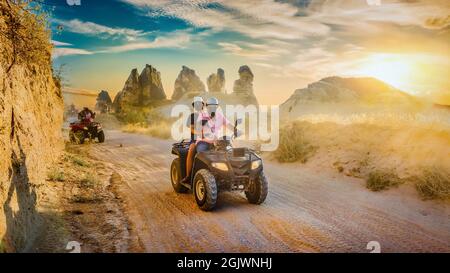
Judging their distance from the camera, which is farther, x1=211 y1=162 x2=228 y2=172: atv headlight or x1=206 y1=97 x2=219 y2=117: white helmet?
x1=206 y1=97 x2=219 y2=117: white helmet

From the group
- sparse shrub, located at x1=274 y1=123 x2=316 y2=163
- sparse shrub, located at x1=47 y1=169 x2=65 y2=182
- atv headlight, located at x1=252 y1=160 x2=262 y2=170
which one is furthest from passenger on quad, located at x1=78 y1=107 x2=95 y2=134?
atv headlight, located at x1=252 y1=160 x2=262 y2=170

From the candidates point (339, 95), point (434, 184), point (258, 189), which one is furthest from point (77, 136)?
point (339, 95)

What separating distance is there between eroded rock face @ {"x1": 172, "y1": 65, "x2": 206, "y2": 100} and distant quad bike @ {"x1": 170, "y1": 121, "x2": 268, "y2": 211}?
77.3 meters

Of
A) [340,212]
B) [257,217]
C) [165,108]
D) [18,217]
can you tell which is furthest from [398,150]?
[165,108]

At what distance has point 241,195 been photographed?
24.8 ft

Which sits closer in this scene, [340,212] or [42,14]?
[340,212]

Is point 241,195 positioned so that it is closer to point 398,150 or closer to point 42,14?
point 398,150

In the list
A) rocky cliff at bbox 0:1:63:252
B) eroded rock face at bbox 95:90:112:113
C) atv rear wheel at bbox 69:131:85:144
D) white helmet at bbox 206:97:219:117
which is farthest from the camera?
eroded rock face at bbox 95:90:112:113

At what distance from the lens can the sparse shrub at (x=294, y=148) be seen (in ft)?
39.6

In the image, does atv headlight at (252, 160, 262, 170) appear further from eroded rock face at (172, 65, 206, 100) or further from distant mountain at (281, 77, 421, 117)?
eroded rock face at (172, 65, 206, 100)

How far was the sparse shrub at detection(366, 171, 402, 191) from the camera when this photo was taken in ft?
26.8

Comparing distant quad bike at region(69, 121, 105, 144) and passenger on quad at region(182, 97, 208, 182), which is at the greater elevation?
passenger on quad at region(182, 97, 208, 182)

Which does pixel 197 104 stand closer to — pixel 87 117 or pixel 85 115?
pixel 87 117
